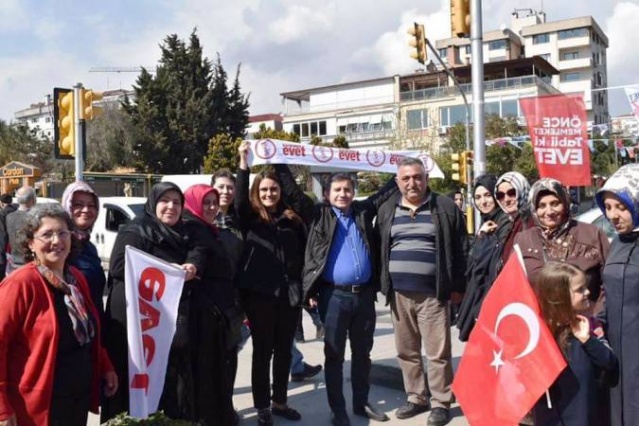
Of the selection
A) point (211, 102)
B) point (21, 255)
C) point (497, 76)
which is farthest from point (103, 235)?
point (497, 76)

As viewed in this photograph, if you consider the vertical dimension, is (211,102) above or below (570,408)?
above

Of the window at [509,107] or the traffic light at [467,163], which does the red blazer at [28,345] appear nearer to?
the traffic light at [467,163]

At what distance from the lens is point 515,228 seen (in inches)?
169

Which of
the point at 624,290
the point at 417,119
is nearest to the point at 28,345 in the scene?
the point at 624,290

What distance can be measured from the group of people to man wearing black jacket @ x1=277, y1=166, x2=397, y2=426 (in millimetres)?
11

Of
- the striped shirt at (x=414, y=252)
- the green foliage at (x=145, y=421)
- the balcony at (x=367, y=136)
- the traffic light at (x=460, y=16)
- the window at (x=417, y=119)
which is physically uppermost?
the window at (x=417, y=119)

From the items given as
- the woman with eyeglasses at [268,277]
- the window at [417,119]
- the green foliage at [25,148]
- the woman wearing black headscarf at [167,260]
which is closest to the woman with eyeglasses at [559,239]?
the woman with eyeglasses at [268,277]

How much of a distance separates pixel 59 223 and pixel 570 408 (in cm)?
258

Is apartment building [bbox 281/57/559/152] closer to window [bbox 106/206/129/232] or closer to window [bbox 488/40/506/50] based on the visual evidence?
window [bbox 488/40/506/50]

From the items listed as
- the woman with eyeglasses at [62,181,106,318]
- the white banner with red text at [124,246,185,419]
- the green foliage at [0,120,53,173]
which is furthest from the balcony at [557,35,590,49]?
the white banner with red text at [124,246,185,419]

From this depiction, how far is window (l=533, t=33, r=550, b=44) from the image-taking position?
7731cm

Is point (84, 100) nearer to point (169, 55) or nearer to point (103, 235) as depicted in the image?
point (103, 235)

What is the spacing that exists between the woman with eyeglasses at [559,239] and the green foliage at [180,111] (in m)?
42.3

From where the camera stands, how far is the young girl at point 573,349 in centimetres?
281
